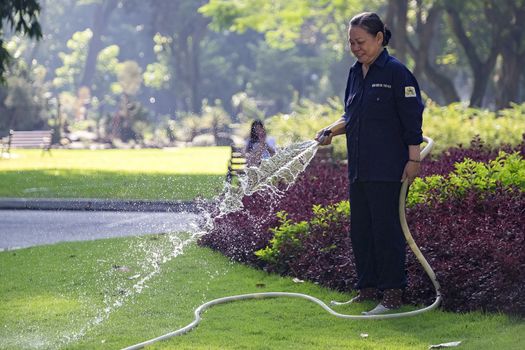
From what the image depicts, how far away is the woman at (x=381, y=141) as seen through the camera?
7.23 meters

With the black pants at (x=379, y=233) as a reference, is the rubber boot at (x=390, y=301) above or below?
below

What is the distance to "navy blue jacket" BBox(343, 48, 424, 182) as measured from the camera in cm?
723

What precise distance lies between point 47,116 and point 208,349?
42.6 metres

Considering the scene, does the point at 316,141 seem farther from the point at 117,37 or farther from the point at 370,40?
the point at 117,37

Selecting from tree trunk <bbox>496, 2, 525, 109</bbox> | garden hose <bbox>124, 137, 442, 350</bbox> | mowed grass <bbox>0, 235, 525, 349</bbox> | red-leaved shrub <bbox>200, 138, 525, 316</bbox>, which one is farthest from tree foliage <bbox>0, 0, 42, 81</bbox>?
tree trunk <bbox>496, 2, 525, 109</bbox>

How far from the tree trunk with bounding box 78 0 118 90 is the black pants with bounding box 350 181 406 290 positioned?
8136cm

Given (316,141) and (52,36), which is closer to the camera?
(316,141)

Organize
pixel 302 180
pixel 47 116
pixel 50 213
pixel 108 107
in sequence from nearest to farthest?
pixel 302 180, pixel 50 213, pixel 47 116, pixel 108 107

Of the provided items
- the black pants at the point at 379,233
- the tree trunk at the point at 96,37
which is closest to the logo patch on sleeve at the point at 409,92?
the black pants at the point at 379,233

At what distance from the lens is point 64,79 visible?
10394 centimetres

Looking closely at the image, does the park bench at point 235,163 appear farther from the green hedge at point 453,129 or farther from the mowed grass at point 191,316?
the mowed grass at point 191,316

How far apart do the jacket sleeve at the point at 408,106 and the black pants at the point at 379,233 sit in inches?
13.4

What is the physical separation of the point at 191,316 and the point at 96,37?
82.8 meters

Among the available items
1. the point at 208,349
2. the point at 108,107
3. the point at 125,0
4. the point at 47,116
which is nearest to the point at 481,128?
the point at 208,349
